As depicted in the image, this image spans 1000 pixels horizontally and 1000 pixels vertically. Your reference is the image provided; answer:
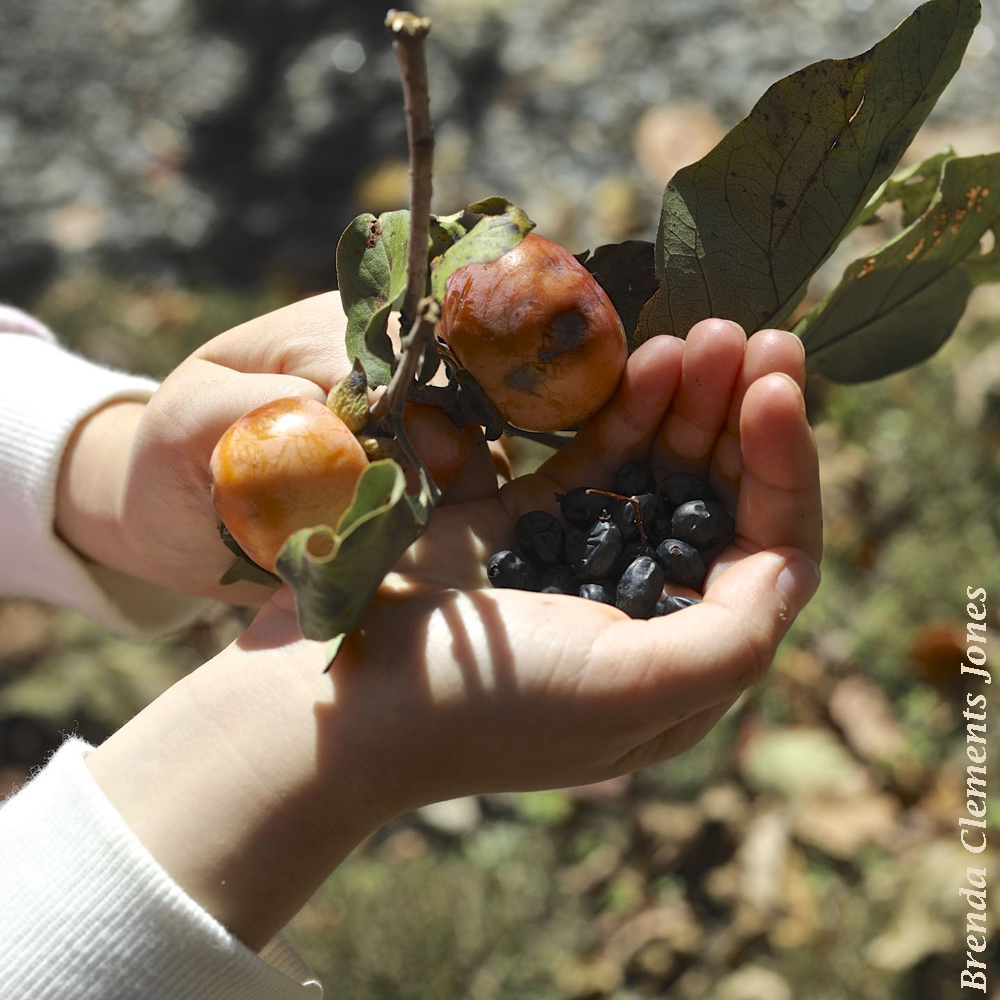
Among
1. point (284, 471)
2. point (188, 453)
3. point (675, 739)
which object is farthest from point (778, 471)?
point (188, 453)

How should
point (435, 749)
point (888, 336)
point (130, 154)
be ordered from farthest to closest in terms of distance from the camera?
point (130, 154)
point (888, 336)
point (435, 749)

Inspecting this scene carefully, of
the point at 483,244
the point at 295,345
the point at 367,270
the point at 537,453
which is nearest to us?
the point at 483,244

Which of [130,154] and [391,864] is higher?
[130,154]

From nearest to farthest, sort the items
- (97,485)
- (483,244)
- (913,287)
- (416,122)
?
(416,122)
(483,244)
(913,287)
(97,485)

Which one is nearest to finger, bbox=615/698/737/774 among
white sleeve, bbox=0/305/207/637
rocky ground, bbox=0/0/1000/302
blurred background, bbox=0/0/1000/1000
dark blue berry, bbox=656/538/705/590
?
dark blue berry, bbox=656/538/705/590

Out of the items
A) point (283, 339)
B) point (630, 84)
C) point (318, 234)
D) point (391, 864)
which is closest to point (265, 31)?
point (318, 234)

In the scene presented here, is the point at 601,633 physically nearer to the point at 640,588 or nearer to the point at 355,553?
the point at 640,588

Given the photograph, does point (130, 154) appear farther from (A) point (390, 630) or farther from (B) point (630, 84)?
(A) point (390, 630)
